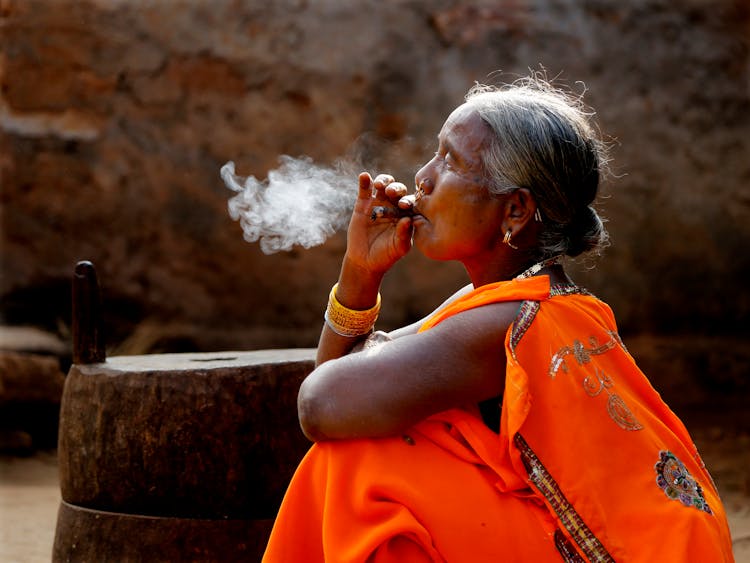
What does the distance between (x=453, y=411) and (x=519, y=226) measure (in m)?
0.44

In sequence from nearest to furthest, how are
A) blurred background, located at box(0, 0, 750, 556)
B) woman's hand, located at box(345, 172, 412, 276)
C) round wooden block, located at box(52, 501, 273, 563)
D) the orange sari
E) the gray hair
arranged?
the orange sari
the gray hair
woman's hand, located at box(345, 172, 412, 276)
round wooden block, located at box(52, 501, 273, 563)
blurred background, located at box(0, 0, 750, 556)

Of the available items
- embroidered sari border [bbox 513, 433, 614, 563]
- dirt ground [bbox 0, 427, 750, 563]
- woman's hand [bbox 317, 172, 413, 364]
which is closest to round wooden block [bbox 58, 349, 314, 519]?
woman's hand [bbox 317, 172, 413, 364]

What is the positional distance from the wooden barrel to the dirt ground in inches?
64.4

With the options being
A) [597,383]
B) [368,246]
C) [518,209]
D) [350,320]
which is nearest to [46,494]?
[350,320]

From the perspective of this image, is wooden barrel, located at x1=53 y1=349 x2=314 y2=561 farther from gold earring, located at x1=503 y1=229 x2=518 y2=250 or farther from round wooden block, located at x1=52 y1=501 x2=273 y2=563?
gold earring, located at x1=503 y1=229 x2=518 y2=250

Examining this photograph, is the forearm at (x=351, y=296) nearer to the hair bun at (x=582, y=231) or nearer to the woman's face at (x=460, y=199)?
the woman's face at (x=460, y=199)

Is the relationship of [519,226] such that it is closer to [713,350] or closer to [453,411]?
[453,411]

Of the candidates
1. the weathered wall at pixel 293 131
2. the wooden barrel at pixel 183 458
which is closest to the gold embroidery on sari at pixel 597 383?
the wooden barrel at pixel 183 458

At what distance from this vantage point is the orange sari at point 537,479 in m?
2.16

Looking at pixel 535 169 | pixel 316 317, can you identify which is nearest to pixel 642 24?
pixel 316 317

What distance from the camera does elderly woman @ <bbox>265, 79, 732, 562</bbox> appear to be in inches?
85.7

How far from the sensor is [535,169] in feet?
7.69

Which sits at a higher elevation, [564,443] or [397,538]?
[564,443]

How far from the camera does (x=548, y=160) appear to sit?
2348 millimetres
